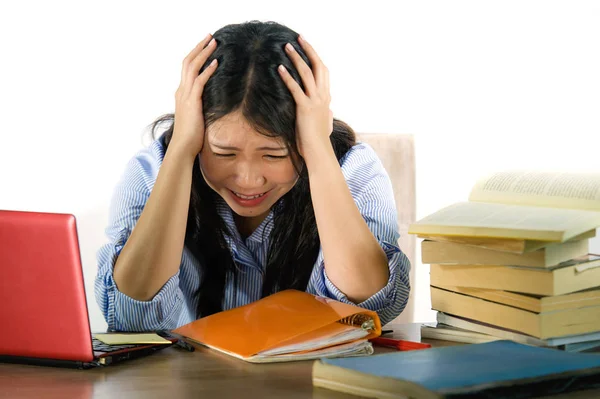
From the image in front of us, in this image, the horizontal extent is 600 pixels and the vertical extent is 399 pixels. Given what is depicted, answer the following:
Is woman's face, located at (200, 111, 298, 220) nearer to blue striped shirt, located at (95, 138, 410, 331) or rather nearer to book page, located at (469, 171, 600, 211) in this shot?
blue striped shirt, located at (95, 138, 410, 331)

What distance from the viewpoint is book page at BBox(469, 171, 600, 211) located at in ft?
3.70

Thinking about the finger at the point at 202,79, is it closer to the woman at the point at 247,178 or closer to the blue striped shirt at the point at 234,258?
the woman at the point at 247,178

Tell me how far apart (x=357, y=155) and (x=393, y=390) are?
885mm

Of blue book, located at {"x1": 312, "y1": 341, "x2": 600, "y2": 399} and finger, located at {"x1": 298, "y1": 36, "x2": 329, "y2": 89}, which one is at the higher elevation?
finger, located at {"x1": 298, "y1": 36, "x2": 329, "y2": 89}

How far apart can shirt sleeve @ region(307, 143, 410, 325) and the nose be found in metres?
0.20

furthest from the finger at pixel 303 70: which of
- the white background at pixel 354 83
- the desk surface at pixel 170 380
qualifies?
the white background at pixel 354 83

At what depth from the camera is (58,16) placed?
8.51ft

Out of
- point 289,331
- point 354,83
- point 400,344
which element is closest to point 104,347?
point 289,331

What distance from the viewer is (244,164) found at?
1.35m

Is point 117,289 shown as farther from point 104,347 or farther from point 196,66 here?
point 196,66

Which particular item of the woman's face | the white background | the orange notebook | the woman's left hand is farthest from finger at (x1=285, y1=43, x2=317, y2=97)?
the white background

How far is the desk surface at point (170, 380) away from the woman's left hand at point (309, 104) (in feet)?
1.52

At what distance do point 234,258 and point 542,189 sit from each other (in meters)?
0.67

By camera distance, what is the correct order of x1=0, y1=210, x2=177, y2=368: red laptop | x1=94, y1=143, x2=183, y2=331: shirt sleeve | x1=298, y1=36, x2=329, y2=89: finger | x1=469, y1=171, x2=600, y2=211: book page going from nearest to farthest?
x1=0, y1=210, x2=177, y2=368: red laptop → x1=469, y1=171, x2=600, y2=211: book page → x1=94, y1=143, x2=183, y2=331: shirt sleeve → x1=298, y1=36, x2=329, y2=89: finger
